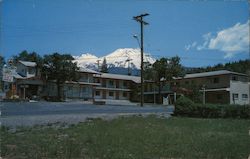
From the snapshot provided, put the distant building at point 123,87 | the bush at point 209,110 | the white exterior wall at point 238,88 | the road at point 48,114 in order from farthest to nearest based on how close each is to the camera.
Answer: the white exterior wall at point 238,88, the distant building at point 123,87, the bush at point 209,110, the road at point 48,114

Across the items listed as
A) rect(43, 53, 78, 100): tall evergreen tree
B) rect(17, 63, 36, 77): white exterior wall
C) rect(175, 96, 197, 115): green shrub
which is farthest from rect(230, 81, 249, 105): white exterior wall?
rect(175, 96, 197, 115): green shrub

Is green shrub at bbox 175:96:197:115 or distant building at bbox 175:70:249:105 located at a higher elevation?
distant building at bbox 175:70:249:105

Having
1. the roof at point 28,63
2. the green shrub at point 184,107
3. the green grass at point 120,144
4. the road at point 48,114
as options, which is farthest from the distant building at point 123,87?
the green grass at point 120,144

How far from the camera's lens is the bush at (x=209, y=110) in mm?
21984

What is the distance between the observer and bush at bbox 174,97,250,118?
21984 mm

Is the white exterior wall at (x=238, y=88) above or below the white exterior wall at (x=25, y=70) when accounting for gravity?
below

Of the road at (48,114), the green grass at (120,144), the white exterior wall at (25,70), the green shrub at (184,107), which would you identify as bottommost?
the green grass at (120,144)

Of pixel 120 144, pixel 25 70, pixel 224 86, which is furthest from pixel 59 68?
pixel 120 144

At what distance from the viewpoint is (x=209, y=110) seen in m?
22.5

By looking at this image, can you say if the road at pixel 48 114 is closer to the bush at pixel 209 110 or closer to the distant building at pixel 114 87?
the bush at pixel 209 110

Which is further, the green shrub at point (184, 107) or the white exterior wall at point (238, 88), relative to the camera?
the white exterior wall at point (238, 88)

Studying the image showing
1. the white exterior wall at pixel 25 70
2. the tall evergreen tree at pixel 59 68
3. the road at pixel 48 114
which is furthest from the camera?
the tall evergreen tree at pixel 59 68

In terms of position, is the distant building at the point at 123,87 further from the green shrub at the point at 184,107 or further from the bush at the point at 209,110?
the bush at the point at 209,110

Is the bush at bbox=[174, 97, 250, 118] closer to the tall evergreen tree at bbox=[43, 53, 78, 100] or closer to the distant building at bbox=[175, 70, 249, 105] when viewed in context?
the tall evergreen tree at bbox=[43, 53, 78, 100]
